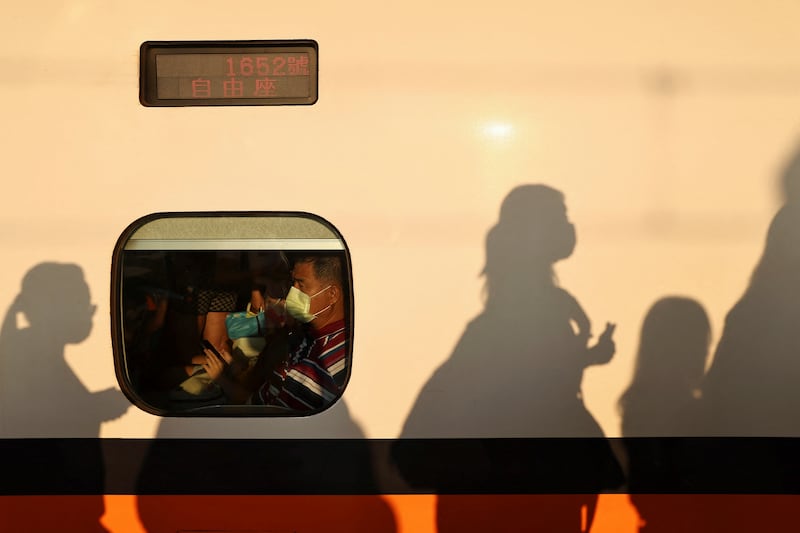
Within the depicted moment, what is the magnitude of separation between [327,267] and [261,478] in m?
0.68

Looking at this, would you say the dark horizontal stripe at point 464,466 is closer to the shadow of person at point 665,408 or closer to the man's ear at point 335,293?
the shadow of person at point 665,408

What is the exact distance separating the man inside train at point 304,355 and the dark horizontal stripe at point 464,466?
0.18 meters

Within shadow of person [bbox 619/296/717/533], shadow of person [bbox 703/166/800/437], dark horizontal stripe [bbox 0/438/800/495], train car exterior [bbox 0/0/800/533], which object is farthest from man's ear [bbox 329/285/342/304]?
shadow of person [bbox 703/166/800/437]

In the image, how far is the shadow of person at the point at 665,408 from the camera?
186cm

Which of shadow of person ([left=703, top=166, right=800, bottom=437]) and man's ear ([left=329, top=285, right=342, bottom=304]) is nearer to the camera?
shadow of person ([left=703, top=166, right=800, bottom=437])

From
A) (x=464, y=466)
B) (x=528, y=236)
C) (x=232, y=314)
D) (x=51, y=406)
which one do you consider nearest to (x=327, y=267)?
(x=232, y=314)

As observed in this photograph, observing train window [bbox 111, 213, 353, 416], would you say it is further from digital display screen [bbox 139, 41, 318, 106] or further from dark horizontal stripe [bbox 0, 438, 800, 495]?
digital display screen [bbox 139, 41, 318, 106]

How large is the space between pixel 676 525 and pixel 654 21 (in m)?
1.54

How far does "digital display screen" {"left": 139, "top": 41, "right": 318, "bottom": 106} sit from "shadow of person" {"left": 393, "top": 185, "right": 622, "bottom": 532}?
737mm

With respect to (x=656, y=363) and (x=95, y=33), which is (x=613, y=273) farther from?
(x=95, y=33)

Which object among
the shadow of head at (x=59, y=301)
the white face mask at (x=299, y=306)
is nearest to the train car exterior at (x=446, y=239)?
the shadow of head at (x=59, y=301)

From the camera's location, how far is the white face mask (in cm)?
203

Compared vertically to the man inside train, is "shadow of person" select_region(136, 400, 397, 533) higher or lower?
lower

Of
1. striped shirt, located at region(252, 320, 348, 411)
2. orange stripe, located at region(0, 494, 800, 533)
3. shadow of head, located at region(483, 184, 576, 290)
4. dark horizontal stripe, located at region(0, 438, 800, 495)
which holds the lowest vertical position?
orange stripe, located at region(0, 494, 800, 533)
